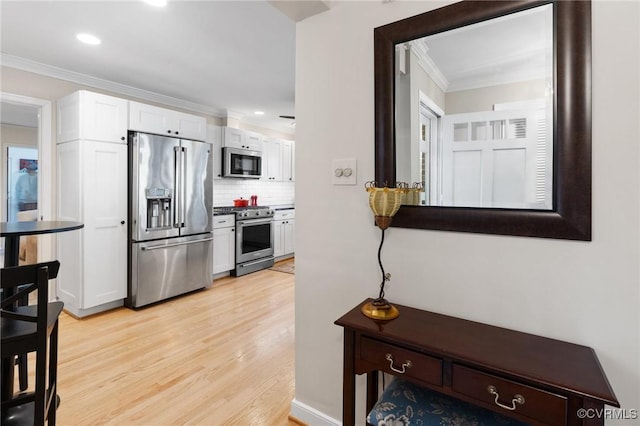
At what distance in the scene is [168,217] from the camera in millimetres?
3654

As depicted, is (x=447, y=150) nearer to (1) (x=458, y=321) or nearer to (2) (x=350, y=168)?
(2) (x=350, y=168)

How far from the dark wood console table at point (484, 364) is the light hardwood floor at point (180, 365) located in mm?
953

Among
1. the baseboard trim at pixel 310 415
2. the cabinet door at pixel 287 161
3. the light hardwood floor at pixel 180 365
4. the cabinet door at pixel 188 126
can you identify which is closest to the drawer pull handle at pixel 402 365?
the baseboard trim at pixel 310 415

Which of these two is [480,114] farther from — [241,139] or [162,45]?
[241,139]

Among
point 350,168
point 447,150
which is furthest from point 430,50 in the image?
point 350,168

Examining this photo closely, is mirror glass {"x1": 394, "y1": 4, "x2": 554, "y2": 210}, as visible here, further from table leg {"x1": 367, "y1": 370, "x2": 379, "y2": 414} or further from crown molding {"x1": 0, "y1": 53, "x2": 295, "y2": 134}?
crown molding {"x1": 0, "y1": 53, "x2": 295, "y2": 134}

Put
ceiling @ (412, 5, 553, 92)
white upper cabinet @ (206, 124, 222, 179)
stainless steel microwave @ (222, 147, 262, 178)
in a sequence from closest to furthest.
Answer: ceiling @ (412, 5, 553, 92) < white upper cabinet @ (206, 124, 222, 179) < stainless steel microwave @ (222, 147, 262, 178)

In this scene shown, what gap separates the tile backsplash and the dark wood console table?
4.31 m

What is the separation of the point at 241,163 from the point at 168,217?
175 centimetres

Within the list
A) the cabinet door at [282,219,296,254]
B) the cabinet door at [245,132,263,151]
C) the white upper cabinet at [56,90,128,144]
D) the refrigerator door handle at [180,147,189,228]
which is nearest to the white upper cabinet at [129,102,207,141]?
the white upper cabinet at [56,90,128,144]

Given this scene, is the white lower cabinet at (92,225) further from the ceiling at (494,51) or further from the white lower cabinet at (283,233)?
the ceiling at (494,51)

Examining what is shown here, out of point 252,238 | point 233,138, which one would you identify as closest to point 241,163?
point 233,138

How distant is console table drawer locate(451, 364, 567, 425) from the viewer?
88 centimetres

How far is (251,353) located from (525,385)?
82.2 inches
